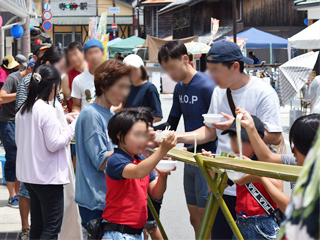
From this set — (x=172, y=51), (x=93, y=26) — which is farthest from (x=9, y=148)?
→ (x=93, y=26)

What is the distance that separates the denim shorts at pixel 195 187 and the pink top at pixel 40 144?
1.05 meters

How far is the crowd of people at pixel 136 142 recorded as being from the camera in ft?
8.15

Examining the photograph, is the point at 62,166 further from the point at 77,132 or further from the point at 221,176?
the point at 221,176

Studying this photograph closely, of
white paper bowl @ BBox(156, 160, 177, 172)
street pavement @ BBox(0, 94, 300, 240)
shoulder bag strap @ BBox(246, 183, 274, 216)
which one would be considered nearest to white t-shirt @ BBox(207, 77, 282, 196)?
shoulder bag strap @ BBox(246, 183, 274, 216)

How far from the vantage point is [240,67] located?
286 centimetres

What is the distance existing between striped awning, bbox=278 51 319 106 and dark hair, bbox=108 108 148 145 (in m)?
8.29

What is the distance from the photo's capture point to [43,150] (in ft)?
10.9

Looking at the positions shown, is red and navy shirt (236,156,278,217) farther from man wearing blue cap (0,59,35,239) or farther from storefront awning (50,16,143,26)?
storefront awning (50,16,143,26)

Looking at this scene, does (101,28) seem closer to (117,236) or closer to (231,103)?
(231,103)

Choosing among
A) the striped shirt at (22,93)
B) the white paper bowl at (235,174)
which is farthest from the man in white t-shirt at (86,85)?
the white paper bowl at (235,174)

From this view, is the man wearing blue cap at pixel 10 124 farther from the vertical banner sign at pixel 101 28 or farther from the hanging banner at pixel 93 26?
the hanging banner at pixel 93 26

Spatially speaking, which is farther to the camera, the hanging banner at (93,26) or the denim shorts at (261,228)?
the hanging banner at (93,26)

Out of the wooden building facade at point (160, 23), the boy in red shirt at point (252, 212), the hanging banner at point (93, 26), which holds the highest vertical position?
the wooden building facade at point (160, 23)

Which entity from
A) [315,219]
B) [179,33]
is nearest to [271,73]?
[179,33]
